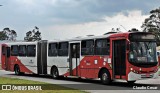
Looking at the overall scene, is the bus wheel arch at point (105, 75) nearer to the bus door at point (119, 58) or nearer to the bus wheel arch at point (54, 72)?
the bus door at point (119, 58)

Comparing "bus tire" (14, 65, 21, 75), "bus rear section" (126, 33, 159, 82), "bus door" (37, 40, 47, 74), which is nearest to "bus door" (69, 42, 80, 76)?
"bus door" (37, 40, 47, 74)

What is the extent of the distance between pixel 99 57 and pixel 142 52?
3.05 m

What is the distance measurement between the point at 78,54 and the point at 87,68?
147cm

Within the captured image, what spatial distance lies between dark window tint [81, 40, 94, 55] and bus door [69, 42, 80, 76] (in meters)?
0.70

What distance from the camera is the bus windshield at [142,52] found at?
64.6ft

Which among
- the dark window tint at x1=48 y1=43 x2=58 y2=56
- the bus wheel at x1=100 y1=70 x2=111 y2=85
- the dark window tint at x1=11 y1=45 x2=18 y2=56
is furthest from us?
the dark window tint at x1=11 y1=45 x2=18 y2=56

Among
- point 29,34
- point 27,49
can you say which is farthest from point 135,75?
point 29,34

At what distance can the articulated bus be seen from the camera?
19.7m

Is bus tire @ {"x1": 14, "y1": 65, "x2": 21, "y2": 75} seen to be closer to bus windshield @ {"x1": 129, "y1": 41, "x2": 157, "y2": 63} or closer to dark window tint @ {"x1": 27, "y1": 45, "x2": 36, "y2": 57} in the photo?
dark window tint @ {"x1": 27, "y1": 45, "x2": 36, "y2": 57}

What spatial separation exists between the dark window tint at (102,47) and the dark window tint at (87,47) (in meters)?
0.54

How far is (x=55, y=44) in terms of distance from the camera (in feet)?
89.4

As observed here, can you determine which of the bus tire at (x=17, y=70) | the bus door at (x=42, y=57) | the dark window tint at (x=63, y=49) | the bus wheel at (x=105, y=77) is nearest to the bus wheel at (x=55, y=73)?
the bus door at (x=42, y=57)

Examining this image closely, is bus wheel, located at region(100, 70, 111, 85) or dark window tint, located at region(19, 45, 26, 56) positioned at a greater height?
dark window tint, located at region(19, 45, 26, 56)

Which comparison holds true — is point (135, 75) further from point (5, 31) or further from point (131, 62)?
point (5, 31)
